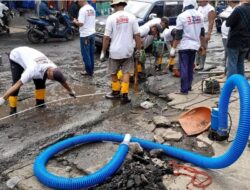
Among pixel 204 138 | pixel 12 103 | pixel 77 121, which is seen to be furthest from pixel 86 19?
pixel 204 138

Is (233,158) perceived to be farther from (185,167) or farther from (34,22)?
(34,22)

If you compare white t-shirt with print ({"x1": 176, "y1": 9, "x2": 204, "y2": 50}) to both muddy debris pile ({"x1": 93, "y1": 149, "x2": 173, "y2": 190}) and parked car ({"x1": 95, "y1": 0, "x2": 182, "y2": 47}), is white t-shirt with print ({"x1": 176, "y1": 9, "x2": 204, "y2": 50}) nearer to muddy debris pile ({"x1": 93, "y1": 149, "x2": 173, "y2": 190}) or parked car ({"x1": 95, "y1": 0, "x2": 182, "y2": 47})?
muddy debris pile ({"x1": 93, "y1": 149, "x2": 173, "y2": 190})

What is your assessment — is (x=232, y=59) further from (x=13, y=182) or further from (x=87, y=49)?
(x=13, y=182)

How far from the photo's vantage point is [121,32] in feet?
21.6

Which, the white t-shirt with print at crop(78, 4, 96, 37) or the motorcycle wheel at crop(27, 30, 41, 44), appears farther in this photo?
the motorcycle wheel at crop(27, 30, 41, 44)

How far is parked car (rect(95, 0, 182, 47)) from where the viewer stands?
1117cm

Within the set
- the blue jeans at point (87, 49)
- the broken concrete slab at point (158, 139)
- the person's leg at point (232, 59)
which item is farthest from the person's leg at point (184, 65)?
the blue jeans at point (87, 49)

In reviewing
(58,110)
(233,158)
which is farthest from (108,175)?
(58,110)

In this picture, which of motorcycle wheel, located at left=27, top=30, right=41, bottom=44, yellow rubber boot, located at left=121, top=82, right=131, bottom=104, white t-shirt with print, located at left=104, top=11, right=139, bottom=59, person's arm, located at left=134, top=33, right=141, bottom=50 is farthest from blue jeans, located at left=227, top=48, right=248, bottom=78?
motorcycle wheel, located at left=27, top=30, right=41, bottom=44

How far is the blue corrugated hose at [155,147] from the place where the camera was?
12.1 ft

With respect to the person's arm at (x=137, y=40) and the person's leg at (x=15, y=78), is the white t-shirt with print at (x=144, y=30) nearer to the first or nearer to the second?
the person's arm at (x=137, y=40)

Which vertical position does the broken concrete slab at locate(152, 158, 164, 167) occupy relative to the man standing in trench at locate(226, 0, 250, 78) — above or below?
below

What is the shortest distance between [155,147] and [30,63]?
93.9 inches

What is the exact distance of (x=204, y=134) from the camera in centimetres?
523
